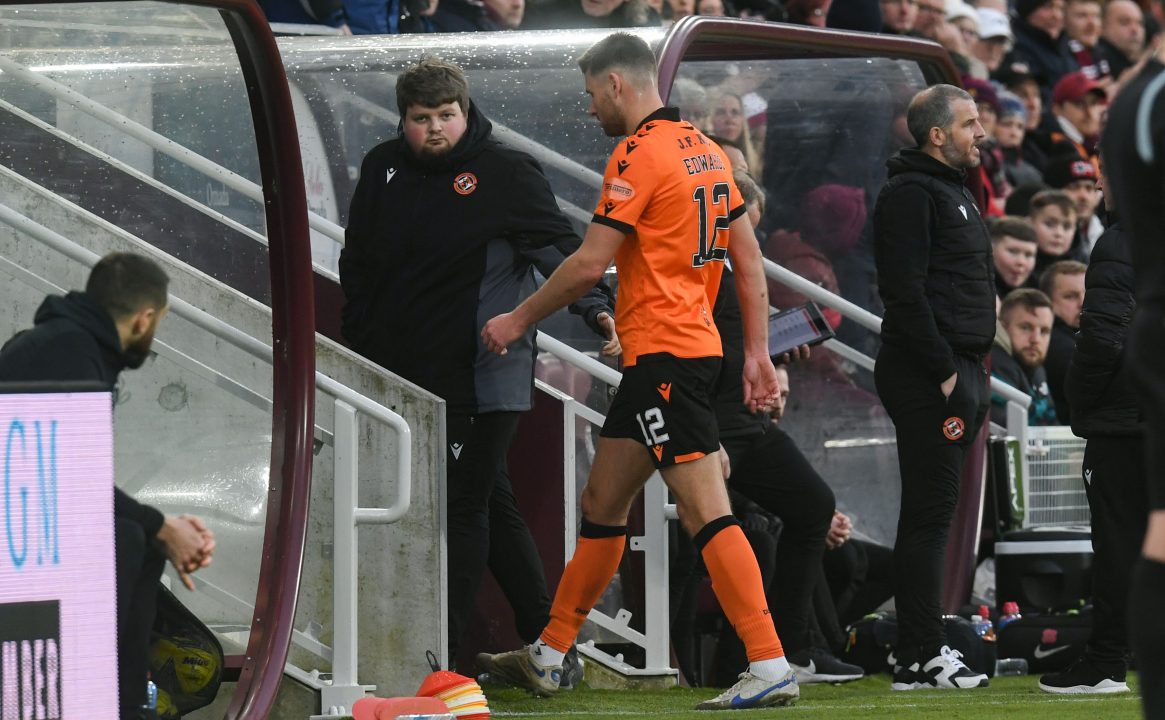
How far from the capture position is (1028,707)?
602cm

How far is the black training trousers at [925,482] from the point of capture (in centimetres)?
673

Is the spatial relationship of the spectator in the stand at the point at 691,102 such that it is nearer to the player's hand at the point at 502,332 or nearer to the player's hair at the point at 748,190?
the player's hair at the point at 748,190

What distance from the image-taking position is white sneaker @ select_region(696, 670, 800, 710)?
5688mm

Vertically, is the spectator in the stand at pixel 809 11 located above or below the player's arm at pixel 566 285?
above

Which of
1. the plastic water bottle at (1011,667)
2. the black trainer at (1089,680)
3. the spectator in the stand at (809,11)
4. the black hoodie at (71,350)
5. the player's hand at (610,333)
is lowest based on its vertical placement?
the plastic water bottle at (1011,667)

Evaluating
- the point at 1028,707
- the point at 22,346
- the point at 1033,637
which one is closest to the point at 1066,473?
the point at 1033,637

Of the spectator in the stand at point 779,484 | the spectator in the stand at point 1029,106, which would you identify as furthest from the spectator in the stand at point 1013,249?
the spectator in the stand at point 779,484

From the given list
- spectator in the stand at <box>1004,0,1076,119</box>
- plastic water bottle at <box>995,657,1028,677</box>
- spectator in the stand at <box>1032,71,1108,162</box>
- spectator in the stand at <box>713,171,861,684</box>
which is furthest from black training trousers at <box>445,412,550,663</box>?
spectator in the stand at <box>1004,0,1076,119</box>

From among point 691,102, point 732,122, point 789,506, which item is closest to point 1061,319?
point 732,122

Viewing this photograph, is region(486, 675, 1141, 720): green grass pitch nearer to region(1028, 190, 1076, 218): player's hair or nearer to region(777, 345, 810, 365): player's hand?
region(777, 345, 810, 365): player's hand

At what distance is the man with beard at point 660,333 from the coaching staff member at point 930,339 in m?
1.06

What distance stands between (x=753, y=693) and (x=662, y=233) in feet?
4.33

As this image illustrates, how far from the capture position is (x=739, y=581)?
5.70 meters

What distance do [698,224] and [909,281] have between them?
123 centimetres
